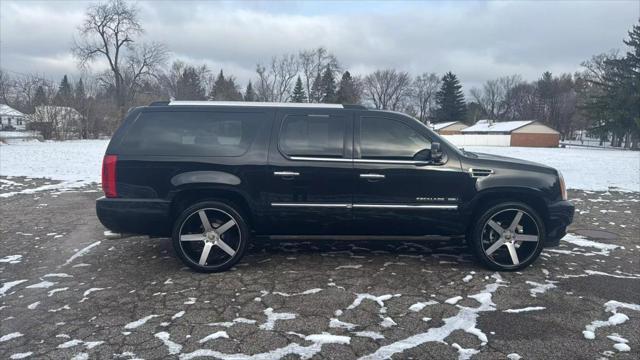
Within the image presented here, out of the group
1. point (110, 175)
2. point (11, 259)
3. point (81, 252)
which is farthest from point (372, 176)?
point (11, 259)

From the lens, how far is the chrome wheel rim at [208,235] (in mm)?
4609

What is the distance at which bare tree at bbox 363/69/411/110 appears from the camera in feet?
306

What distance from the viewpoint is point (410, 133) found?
15.4 ft

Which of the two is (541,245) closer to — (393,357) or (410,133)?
(410,133)

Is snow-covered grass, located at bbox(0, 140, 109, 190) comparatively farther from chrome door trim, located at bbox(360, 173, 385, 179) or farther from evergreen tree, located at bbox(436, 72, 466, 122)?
evergreen tree, located at bbox(436, 72, 466, 122)

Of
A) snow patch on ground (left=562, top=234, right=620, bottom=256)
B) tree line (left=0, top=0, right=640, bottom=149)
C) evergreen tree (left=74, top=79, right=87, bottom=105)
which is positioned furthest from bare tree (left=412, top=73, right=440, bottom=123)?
snow patch on ground (left=562, top=234, right=620, bottom=256)

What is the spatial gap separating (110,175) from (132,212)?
0.46 m

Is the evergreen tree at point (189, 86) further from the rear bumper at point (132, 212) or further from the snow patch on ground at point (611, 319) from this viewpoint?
the snow patch on ground at point (611, 319)

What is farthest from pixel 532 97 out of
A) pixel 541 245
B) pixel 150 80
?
pixel 541 245

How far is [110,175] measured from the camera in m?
4.50

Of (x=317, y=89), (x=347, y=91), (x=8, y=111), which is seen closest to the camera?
(x=8, y=111)

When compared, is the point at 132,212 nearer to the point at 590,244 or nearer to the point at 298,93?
the point at 590,244

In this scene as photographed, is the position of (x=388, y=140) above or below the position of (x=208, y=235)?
above

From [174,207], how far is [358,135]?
2.18 metres
